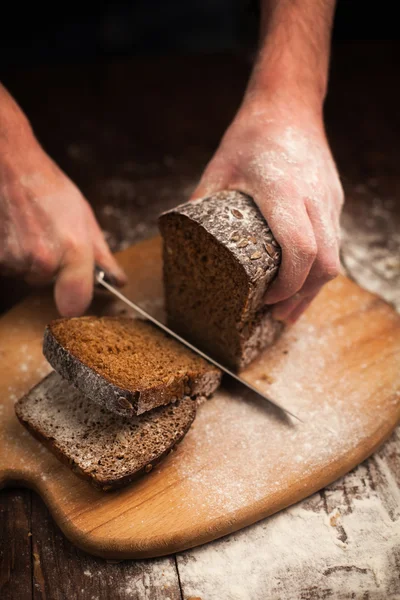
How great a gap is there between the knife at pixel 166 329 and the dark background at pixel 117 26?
1.68 meters

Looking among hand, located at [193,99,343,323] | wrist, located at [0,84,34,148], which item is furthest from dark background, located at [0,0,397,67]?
wrist, located at [0,84,34,148]

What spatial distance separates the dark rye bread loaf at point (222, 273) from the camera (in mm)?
2709

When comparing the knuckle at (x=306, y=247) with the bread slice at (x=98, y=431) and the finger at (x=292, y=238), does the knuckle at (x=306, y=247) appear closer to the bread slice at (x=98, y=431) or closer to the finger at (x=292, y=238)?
the finger at (x=292, y=238)

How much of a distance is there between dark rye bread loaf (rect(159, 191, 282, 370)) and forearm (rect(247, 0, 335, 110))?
60cm

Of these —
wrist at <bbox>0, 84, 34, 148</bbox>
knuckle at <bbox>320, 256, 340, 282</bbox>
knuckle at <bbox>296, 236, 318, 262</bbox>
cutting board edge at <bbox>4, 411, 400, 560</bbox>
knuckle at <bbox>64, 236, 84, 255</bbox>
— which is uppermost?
knuckle at <bbox>296, 236, 318, 262</bbox>

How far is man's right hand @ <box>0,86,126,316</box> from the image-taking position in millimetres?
3037

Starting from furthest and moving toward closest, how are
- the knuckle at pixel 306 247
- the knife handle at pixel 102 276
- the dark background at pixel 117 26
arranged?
the dark background at pixel 117 26 < the knife handle at pixel 102 276 < the knuckle at pixel 306 247

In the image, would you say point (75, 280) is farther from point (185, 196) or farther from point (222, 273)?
point (185, 196)

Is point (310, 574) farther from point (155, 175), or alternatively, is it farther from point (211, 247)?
point (155, 175)

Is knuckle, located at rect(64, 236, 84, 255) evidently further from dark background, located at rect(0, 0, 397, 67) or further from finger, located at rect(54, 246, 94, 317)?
dark background, located at rect(0, 0, 397, 67)

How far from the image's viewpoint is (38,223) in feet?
10.0

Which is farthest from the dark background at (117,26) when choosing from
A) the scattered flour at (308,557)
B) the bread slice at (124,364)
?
the scattered flour at (308,557)

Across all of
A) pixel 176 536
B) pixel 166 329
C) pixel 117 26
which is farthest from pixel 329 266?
pixel 117 26

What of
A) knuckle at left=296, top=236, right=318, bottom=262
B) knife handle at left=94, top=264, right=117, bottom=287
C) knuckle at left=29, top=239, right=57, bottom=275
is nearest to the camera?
knuckle at left=296, top=236, right=318, bottom=262
